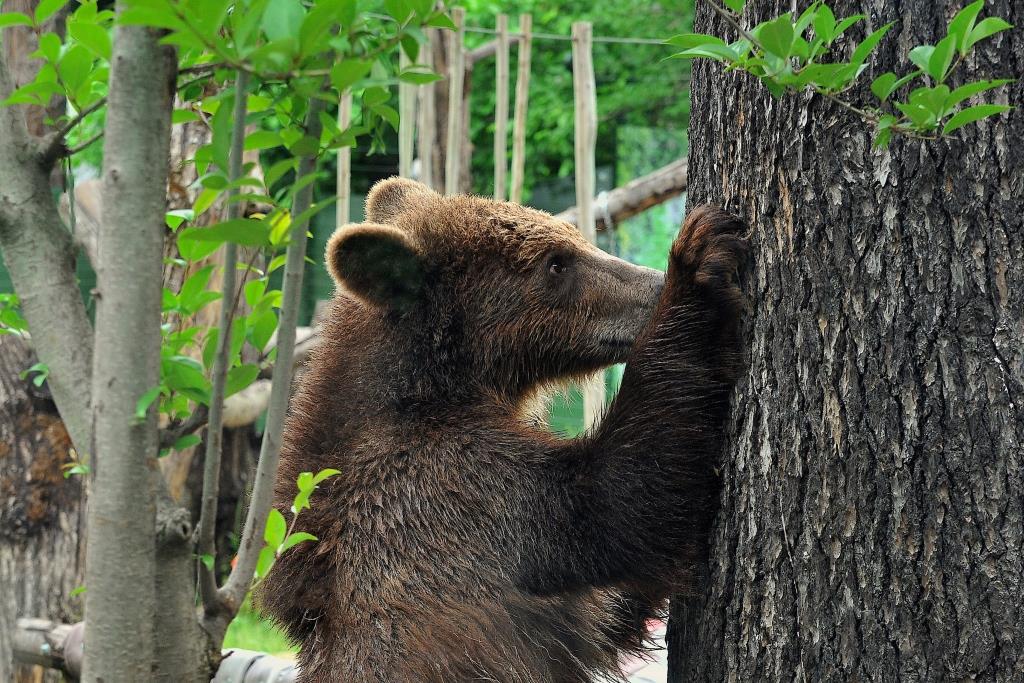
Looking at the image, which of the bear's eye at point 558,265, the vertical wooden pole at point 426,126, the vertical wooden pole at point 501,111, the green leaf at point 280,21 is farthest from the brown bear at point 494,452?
the vertical wooden pole at point 426,126

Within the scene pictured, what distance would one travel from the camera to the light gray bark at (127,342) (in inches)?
59.5

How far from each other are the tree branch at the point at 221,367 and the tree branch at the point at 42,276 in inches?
10.1

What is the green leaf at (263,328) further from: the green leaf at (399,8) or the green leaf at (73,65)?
the green leaf at (399,8)

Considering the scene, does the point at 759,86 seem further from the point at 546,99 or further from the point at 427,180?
the point at 546,99

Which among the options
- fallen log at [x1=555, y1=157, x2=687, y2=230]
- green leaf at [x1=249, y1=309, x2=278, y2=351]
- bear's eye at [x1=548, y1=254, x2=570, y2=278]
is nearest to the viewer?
green leaf at [x1=249, y1=309, x2=278, y2=351]

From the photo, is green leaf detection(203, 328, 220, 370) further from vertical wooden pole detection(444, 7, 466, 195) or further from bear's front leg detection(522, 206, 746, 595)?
vertical wooden pole detection(444, 7, 466, 195)

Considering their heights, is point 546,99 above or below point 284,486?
above

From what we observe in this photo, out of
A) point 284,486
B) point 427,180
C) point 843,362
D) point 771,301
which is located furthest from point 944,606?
point 427,180

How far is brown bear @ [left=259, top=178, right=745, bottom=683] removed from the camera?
2645 millimetres

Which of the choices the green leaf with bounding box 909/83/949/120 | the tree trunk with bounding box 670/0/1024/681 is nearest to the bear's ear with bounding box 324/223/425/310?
the tree trunk with bounding box 670/0/1024/681

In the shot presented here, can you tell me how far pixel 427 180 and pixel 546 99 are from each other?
1044 centimetres

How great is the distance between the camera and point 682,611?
104 inches

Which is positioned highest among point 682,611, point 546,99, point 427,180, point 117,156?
point 546,99

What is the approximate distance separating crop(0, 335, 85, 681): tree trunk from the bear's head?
10.7 ft
